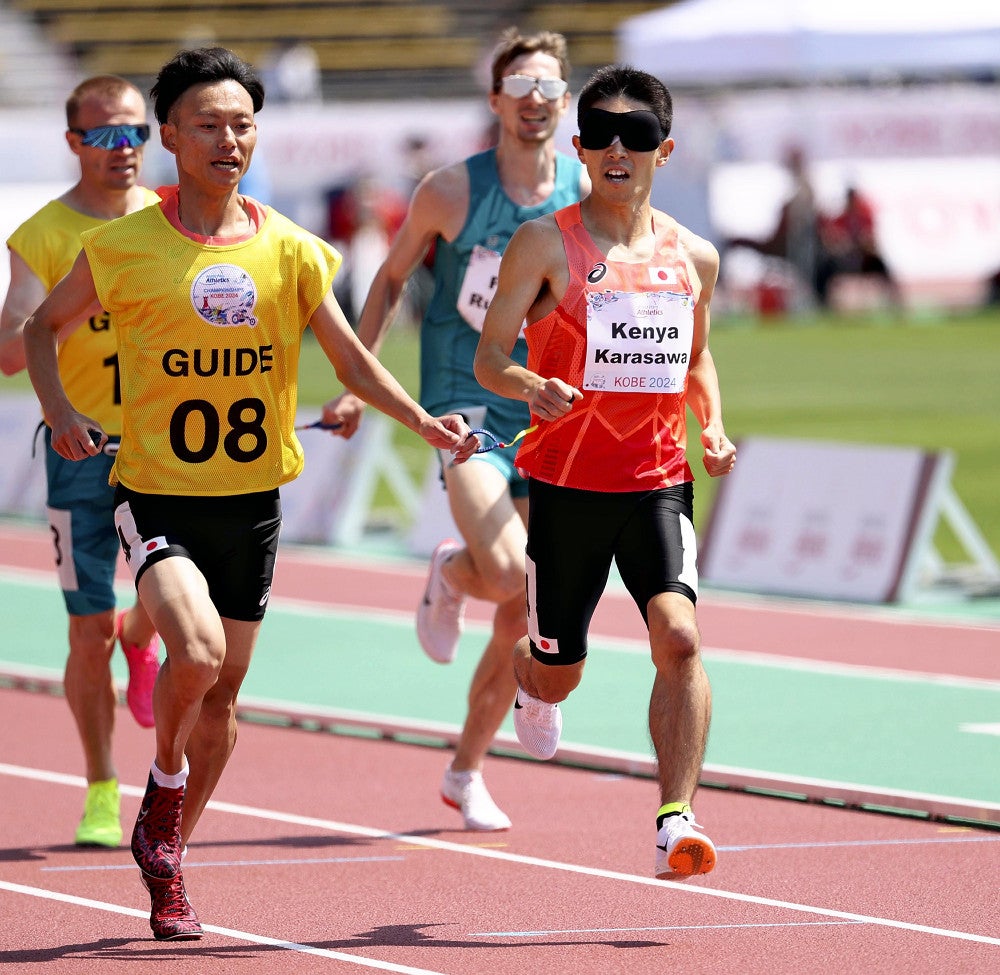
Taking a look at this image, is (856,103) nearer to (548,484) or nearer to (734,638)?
(734,638)

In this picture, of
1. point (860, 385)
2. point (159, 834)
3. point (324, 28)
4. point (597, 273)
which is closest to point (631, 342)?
point (597, 273)

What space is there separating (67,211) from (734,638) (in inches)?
198

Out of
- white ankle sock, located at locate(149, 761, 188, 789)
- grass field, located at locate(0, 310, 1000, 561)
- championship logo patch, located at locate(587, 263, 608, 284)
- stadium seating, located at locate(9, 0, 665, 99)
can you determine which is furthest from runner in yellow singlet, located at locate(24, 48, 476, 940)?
→ stadium seating, located at locate(9, 0, 665, 99)

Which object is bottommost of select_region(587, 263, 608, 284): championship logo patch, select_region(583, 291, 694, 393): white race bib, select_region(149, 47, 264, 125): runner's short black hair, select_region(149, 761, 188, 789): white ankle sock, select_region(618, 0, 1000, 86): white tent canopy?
select_region(149, 761, 188, 789): white ankle sock

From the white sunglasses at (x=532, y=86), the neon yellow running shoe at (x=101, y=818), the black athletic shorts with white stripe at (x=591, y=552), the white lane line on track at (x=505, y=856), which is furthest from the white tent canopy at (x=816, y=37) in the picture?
the black athletic shorts with white stripe at (x=591, y=552)

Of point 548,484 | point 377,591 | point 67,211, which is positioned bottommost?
point 377,591

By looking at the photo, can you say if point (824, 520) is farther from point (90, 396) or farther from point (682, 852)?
point (682, 852)

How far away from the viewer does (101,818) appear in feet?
24.0

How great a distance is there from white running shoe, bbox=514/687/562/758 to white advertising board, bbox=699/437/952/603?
6.13 metres

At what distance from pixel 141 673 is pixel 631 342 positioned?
270cm

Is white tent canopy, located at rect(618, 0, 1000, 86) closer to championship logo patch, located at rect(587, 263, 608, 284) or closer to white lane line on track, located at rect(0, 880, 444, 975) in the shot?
championship logo patch, located at rect(587, 263, 608, 284)

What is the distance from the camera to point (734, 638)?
11352 mm

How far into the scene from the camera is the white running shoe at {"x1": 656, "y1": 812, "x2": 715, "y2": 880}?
5.77 m

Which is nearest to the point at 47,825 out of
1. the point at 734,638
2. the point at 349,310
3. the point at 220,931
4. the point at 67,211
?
the point at 220,931
